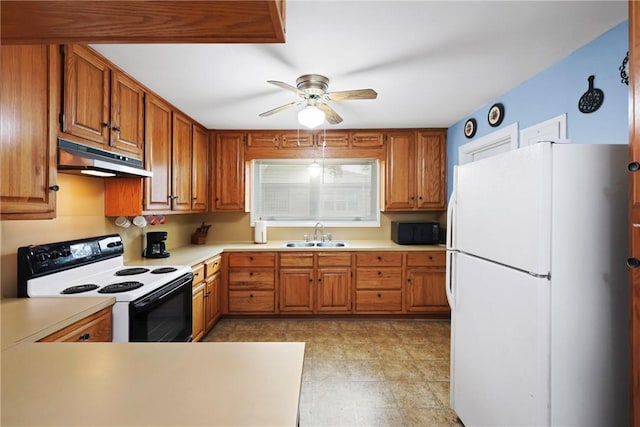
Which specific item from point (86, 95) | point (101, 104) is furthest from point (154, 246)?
point (86, 95)

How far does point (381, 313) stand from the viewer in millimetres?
3639

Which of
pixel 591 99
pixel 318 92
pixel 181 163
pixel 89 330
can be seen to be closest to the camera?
pixel 89 330

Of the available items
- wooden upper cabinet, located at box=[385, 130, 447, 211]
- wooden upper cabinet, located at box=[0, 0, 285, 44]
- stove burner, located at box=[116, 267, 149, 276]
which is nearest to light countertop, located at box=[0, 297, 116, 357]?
stove burner, located at box=[116, 267, 149, 276]

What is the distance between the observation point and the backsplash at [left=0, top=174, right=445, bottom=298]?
170 centimetres

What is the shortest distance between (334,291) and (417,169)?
5.95 feet

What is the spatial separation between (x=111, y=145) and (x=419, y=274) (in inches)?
126

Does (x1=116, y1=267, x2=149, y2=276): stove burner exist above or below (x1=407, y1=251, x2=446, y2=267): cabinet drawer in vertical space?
above

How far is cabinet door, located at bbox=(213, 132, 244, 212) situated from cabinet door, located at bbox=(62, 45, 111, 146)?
6.03 ft

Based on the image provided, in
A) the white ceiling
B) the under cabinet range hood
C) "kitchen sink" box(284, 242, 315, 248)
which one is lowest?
"kitchen sink" box(284, 242, 315, 248)

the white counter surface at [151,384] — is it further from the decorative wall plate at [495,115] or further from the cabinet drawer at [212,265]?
the decorative wall plate at [495,115]

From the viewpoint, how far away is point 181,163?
3.21 metres

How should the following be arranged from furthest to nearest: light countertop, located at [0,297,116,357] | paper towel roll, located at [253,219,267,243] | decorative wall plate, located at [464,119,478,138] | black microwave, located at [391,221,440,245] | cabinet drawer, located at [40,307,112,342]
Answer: paper towel roll, located at [253,219,267,243], black microwave, located at [391,221,440,245], decorative wall plate, located at [464,119,478,138], cabinet drawer, located at [40,307,112,342], light countertop, located at [0,297,116,357]

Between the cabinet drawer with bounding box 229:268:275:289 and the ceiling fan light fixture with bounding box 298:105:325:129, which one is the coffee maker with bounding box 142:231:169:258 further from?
the ceiling fan light fixture with bounding box 298:105:325:129

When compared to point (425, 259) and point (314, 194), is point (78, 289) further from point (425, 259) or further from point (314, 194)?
point (425, 259)
